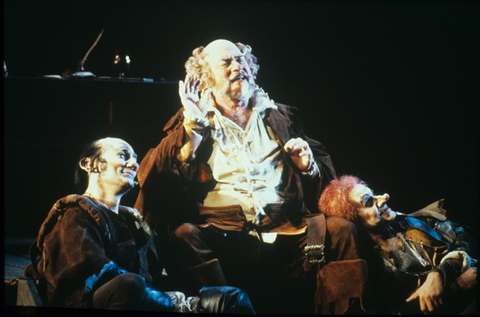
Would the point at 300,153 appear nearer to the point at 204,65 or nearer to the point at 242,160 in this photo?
the point at 242,160

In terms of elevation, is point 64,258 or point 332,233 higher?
point 332,233

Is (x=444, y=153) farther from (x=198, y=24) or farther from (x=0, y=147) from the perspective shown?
(x=0, y=147)

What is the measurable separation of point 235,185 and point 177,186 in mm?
352

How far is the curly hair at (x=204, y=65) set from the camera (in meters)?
2.71

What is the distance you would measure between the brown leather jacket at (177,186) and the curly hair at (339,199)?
0.07m

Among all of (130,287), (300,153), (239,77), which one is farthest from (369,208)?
(130,287)

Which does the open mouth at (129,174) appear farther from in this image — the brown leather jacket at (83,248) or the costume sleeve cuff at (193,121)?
the costume sleeve cuff at (193,121)

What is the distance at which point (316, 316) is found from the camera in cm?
248

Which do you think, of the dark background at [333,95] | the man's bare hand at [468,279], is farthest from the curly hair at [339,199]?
the man's bare hand at [468,279]

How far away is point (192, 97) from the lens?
2.66 meters

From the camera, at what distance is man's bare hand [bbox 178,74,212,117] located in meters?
2.63

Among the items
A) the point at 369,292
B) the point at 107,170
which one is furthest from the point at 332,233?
the point at 107,170

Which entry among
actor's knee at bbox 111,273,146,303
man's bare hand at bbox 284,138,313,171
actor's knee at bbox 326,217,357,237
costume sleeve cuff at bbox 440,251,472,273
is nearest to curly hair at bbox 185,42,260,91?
man's bare hand at bbox 284,138,313,171

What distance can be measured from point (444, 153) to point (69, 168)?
240 centimetres
